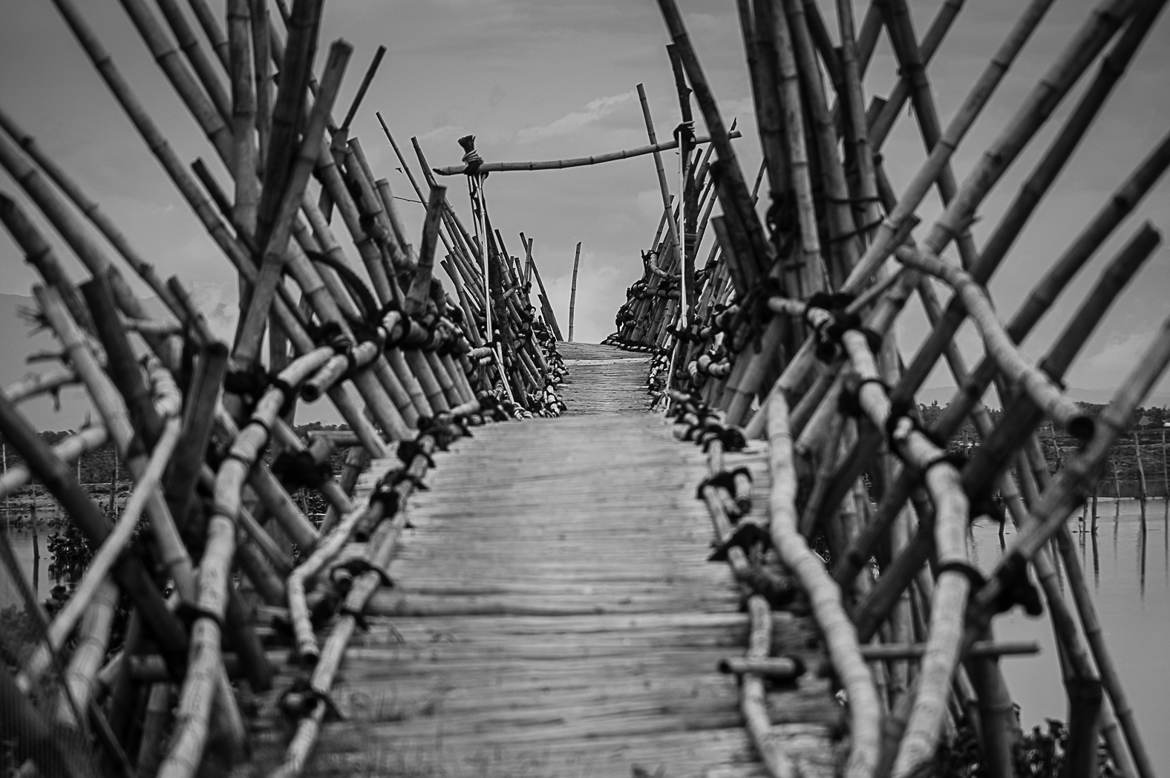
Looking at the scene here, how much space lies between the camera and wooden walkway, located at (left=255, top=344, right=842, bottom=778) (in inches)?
92.6

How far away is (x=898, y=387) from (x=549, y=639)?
86 centimetres

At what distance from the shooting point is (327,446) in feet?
11.8

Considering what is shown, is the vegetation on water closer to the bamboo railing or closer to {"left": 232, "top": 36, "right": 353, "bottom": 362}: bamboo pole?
the bamboo railing

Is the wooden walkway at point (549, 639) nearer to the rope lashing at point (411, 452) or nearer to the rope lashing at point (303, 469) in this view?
the rope lashing at point (411, 452)

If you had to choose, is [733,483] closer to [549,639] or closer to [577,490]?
[577,490]

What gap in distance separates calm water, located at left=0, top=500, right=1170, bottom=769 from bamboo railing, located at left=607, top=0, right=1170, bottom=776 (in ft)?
9.97

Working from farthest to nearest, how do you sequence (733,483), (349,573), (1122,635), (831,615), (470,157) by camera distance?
(1122,635) → (470,157) → (733,483) → (349,573) → (831,615)

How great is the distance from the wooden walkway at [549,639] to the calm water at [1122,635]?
360 cm

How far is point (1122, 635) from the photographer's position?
11094 mm

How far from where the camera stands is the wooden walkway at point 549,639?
2.35 meters

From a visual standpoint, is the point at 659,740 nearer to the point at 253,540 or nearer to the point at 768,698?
the point at 768,698

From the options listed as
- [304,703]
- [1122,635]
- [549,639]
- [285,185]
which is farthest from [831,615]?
[1122,635]

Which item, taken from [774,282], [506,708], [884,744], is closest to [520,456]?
[774,282]

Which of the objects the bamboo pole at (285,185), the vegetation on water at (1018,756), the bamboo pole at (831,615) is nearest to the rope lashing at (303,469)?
the bamboo pole at (285,185)
